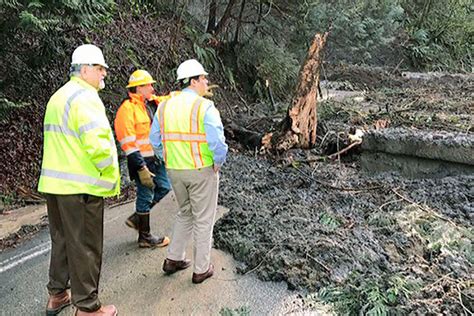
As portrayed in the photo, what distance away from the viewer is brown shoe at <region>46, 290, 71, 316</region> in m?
3.50

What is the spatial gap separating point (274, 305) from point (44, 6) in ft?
16.7

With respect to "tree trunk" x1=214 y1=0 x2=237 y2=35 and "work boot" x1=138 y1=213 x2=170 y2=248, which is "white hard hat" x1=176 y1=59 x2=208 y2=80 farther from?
"tree trunk" x1=214 y1=0 x2=237 y2=35

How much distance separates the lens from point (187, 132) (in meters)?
3.60

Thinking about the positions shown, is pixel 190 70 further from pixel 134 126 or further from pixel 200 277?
pixel 200 277

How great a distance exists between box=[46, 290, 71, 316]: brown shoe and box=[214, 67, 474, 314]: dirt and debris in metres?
1.63

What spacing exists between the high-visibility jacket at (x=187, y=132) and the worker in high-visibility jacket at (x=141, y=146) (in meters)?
0.68

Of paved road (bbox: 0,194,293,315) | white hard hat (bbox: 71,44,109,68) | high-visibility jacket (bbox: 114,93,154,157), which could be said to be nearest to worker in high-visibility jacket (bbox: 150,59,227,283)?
paved road (bbox: 0,194,293,315)

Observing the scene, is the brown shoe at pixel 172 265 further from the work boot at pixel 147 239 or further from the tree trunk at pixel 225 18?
the tree trunk at pixel 225 18

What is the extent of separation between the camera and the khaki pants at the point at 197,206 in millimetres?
3666

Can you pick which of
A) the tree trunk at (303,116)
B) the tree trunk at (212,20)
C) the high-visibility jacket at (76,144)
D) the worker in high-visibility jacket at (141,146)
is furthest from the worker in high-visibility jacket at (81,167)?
the tree trunk at (212,20)

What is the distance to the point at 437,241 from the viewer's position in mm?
4223

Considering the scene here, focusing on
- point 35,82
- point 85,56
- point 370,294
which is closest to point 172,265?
point 370,294

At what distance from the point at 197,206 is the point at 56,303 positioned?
139cm

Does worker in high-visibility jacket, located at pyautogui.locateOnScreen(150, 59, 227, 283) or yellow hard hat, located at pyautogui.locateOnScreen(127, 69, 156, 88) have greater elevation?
yellow hard hat, located at pyautogui.locateOnScreen(127, 69, 156, 88)
